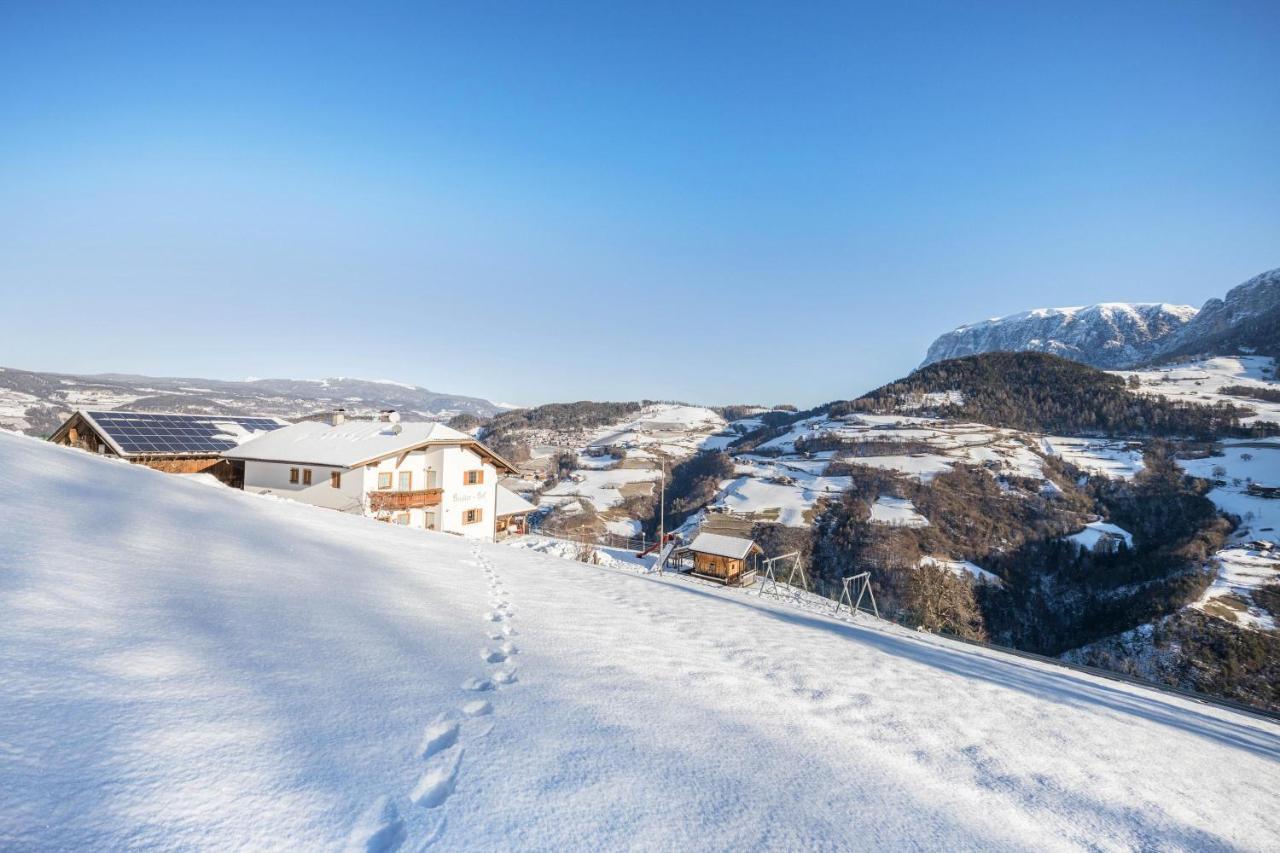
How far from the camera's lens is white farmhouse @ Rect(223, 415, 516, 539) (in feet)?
81.0

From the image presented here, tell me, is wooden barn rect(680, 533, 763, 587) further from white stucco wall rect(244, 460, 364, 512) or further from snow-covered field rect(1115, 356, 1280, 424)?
snow-covered field rect(1115, 356, 1280, 424)

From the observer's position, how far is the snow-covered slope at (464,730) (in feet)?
7.49

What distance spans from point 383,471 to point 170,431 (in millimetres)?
13077

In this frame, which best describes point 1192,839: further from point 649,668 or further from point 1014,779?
point 649,668

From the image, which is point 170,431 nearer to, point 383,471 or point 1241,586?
point 383,471

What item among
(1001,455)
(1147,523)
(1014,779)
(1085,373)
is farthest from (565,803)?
(1085,373)

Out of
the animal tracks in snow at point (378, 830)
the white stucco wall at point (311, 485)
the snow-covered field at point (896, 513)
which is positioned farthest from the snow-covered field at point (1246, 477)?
the white stucco wall at point (311, 485)

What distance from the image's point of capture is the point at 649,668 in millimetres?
5289

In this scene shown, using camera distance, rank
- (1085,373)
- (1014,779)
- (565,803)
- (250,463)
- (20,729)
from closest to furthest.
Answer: (20,729), (565,803), (1014,779), (250,463), (1085,373)

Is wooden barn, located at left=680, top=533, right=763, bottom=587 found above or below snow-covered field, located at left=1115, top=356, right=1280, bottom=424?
below

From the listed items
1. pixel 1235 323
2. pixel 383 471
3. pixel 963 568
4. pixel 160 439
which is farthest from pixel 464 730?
pixel 1235 323

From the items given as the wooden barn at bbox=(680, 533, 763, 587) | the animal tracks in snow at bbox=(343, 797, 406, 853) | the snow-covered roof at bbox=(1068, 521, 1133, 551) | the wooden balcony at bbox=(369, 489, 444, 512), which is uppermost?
the animal tracks in snow at bbox=(343, 797, 406, 853)

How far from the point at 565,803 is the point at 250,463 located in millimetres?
32256

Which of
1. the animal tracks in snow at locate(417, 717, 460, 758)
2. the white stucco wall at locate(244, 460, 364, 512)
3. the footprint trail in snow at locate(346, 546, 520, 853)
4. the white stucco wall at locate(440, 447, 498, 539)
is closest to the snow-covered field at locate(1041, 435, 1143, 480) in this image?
the white stucco wall at locate(440, 447, 498, 539)
